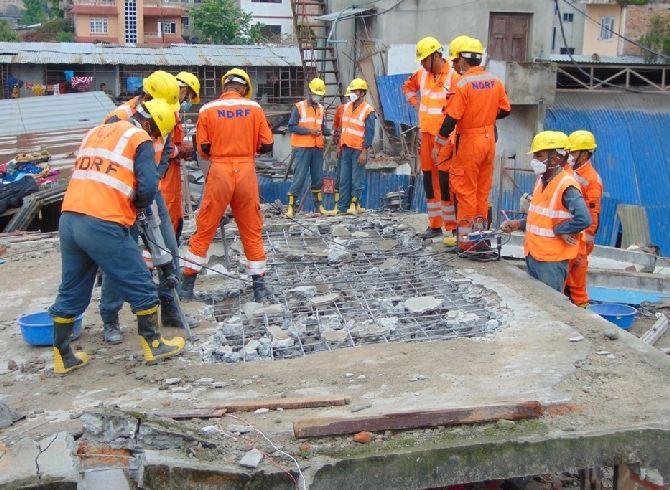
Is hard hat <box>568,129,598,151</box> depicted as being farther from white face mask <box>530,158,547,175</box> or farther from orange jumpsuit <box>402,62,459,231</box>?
orange jumpsuit <box>402,62,459,231</box>

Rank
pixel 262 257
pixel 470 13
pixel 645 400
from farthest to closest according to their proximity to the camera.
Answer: pixel 470 13
pixel 262 257
pixel 645 400

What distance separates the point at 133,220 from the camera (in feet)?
16.8

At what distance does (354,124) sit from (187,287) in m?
4.78

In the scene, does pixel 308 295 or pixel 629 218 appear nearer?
pixel 308 295

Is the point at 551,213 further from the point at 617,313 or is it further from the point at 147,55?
the point at 147,55

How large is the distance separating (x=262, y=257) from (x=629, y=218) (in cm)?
1027

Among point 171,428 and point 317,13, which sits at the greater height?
point 317,13

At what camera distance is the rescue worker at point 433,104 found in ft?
25.3

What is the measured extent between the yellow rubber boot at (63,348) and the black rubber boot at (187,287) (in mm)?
1600

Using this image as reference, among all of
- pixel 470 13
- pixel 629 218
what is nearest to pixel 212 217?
pixel 629 218

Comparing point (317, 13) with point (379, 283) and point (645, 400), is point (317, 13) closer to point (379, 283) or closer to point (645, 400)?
point (379, 283)

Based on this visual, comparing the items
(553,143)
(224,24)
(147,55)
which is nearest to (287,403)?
(553,143)

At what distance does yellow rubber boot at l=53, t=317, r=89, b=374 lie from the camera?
5.08 m

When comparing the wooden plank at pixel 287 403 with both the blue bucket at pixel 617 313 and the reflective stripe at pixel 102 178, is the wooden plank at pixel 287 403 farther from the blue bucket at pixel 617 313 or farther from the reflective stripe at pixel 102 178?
the blue bucket at pixel 617 313
